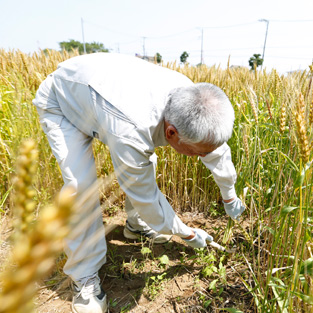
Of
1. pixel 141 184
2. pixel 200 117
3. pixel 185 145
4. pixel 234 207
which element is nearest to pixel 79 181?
pixel 141 184

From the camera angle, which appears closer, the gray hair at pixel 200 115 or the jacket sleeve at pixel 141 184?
the gray hair at pixel 200 115

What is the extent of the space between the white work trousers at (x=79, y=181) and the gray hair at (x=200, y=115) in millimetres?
593

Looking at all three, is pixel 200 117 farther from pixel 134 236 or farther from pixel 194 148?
pixel 134 236

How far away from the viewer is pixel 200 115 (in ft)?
3.44

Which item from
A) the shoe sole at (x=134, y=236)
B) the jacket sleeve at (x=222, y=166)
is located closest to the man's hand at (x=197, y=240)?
the jacket sleeve at (x=222, y=166)

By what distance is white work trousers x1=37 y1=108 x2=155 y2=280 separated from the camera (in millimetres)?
1428

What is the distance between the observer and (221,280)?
1590 mm

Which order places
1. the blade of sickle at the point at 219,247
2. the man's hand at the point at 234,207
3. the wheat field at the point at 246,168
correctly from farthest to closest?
the blade of sickle at the point at 219,247
the man's hand at the point at 234,207
the wheat field at the point at 246,168

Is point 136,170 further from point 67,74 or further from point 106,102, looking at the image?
point 67,74

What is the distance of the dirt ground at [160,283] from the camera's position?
1.51 metres

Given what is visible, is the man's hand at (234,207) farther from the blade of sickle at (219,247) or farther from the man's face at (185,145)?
the man's face at (185,145)

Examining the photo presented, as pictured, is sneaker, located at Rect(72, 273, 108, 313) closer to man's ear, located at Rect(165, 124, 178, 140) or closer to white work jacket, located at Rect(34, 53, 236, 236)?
white work jacket, located at Rect(34, 53, 236, 236)

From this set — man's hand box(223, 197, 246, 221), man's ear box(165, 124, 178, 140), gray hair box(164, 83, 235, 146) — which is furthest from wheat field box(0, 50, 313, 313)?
man's ear box(165, 124, 178, 140)

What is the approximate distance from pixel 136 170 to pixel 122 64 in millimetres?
536
